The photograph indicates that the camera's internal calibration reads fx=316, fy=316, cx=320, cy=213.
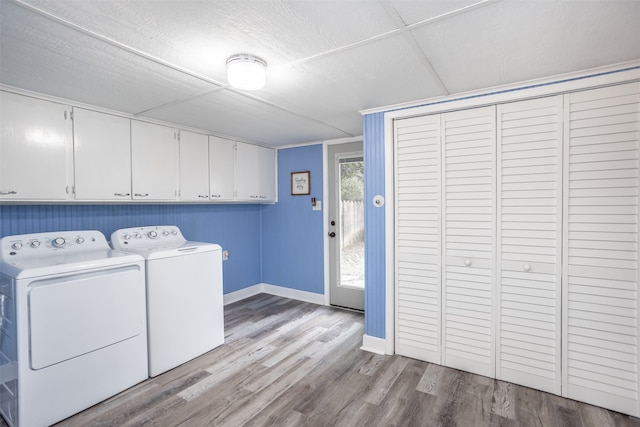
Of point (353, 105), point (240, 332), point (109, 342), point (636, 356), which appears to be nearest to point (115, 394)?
point (109, 342)

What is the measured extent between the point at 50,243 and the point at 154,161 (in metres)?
1.07

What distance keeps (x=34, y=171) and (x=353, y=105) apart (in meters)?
2.48

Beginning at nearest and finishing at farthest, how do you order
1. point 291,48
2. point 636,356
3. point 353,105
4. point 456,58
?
1. point 291,48
2. point 456,58
3. point 636,356
4. point 353,105

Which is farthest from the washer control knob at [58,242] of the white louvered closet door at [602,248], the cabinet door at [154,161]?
the white louvered closet door at [602,248]

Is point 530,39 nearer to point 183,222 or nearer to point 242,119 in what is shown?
point 242,119

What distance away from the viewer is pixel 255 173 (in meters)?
4.23

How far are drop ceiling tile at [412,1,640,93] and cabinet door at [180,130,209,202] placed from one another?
8.37 ft

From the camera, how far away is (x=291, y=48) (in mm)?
1698

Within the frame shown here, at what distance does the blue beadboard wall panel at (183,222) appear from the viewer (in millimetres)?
2568

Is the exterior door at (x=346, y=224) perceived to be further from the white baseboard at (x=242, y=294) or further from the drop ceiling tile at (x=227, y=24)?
the drop ceiling tile at (x=227, y=24)

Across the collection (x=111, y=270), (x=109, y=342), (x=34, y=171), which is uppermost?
(x=34, y=171)

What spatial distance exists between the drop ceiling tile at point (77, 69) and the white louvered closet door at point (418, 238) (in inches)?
65.1

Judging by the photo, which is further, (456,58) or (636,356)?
(636,356)

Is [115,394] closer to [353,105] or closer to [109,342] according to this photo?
[109,342]
